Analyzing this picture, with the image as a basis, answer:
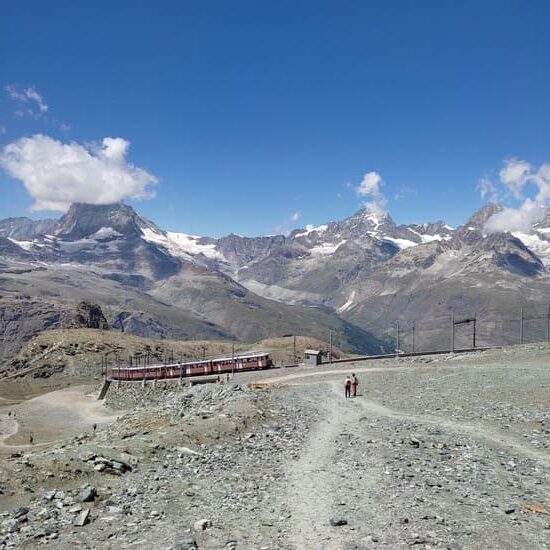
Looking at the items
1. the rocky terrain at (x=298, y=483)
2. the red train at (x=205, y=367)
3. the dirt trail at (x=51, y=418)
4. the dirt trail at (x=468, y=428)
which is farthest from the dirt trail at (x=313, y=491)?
the red train at (x=205, y=367)

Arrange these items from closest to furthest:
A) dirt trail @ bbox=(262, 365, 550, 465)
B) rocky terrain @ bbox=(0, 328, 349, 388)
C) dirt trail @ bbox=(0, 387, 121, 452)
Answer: dirt trail @ bbox=(262, 365, 550, 465)
dirt trail @ bbox=(0, 387, 121, 452)
rocky terrain @ bbox=(0, 328, 349, 388)

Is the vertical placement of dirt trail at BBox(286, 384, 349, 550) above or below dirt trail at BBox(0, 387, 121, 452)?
above

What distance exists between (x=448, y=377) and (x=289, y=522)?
45537 millimetres

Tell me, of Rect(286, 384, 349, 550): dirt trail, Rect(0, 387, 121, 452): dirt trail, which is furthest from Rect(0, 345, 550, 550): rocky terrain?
Rect(0, 387, 121, 452): dirt trail

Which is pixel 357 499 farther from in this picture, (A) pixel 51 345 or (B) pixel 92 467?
(A) pixel 51 345

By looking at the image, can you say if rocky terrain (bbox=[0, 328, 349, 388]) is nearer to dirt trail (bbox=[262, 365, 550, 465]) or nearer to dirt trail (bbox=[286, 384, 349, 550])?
dirt trail (bbox=[262, 365, 550, 465])

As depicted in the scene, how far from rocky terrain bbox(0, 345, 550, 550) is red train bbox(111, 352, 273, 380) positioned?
63798 millimetres

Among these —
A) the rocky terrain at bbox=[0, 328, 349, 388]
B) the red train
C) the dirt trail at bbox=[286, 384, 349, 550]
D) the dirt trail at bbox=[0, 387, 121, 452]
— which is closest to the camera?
the dirt trail at bbox=[286, 384, 349, 550]

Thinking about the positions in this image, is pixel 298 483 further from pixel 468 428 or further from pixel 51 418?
pixel 51 418

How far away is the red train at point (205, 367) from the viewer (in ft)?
339

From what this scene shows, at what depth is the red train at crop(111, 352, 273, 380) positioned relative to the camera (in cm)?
10338

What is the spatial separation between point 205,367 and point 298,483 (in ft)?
302

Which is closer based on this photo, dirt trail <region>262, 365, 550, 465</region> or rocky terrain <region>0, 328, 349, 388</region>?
dirt trail <region>262, 365, 550, 465</region>

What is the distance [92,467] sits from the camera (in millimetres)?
22141
